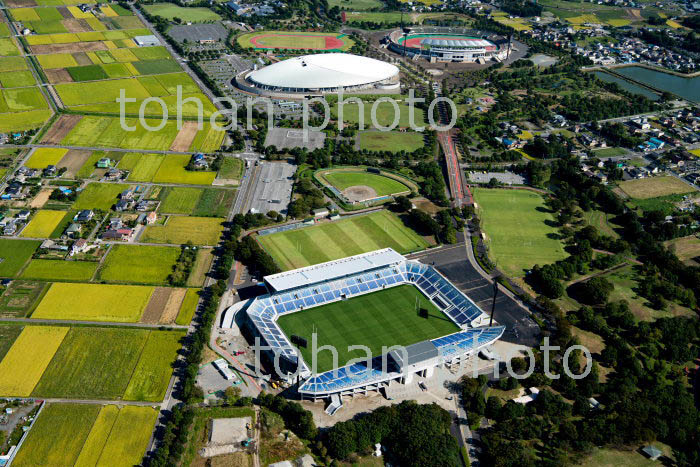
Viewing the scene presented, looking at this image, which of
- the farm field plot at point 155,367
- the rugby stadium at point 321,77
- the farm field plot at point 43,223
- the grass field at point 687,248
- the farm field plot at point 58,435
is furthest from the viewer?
the rugby stadium at point 321,77

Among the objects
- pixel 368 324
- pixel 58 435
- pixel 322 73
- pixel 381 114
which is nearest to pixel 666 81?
pixel 381 114

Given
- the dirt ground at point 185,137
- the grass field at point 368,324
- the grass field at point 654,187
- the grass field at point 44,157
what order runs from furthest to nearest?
1. the dirt ground at point 185,137
2. the grass field at point 44,157
3. the grass field at point 654,187
4. the grass field at point 368,324

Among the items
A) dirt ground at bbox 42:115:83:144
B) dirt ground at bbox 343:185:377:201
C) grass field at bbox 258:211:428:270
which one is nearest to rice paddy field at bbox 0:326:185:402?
grass field at bbox 258:211:428:270

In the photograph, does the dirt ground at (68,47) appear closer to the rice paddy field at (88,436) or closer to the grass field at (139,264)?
the grass field at (139,264)

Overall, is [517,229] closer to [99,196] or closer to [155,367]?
[155,367]

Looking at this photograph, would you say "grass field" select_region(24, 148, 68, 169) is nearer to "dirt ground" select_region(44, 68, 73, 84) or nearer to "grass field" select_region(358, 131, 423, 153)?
"dirt ground" select_region(44, 68, 73, 84)

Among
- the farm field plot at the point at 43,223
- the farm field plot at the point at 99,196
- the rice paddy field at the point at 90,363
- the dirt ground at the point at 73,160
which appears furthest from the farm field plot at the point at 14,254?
the dirt ground at the point at 73,160
